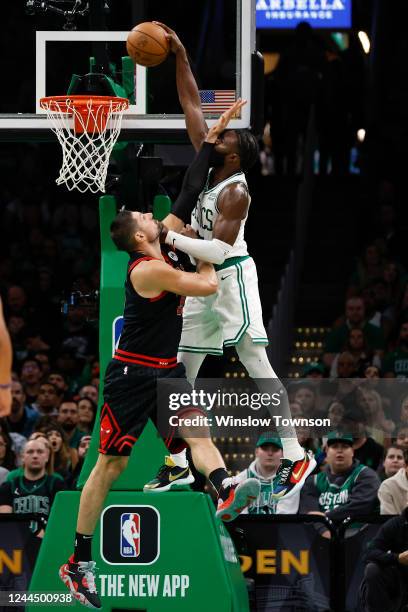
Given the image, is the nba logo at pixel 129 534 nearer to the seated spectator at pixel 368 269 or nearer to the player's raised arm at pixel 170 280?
the player's raised arm at pixel 170 280

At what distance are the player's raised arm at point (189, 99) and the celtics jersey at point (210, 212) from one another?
12.0 inches

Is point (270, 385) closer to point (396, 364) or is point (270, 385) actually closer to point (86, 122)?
point (86, 122)

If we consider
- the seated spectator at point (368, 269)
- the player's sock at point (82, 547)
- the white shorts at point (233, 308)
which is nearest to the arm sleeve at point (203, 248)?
the white shorts at point (233, 308)

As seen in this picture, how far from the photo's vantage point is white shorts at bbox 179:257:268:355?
10156 millimetres

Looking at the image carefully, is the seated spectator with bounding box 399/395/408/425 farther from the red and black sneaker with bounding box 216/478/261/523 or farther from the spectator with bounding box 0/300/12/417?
the spectator with bounding box 0/300/12/417

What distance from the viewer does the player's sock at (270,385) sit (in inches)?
402

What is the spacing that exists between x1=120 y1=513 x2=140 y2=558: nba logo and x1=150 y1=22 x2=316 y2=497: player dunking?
1501mm

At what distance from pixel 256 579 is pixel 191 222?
332 centimetres

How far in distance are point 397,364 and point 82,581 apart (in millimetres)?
5570

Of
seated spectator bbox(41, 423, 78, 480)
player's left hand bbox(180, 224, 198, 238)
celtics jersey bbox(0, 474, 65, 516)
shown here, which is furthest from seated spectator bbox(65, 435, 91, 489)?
player's left hand bbox(180, 224, 198, 238)

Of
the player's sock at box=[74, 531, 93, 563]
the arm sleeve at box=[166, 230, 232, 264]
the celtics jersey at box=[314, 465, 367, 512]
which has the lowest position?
the celtics jersey at box=[314, 465, 367, 512]

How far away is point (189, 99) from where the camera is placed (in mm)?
10172

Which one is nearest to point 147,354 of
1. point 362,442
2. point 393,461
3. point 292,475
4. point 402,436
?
point 292,475

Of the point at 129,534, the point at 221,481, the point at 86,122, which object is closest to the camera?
the point at 221,481
